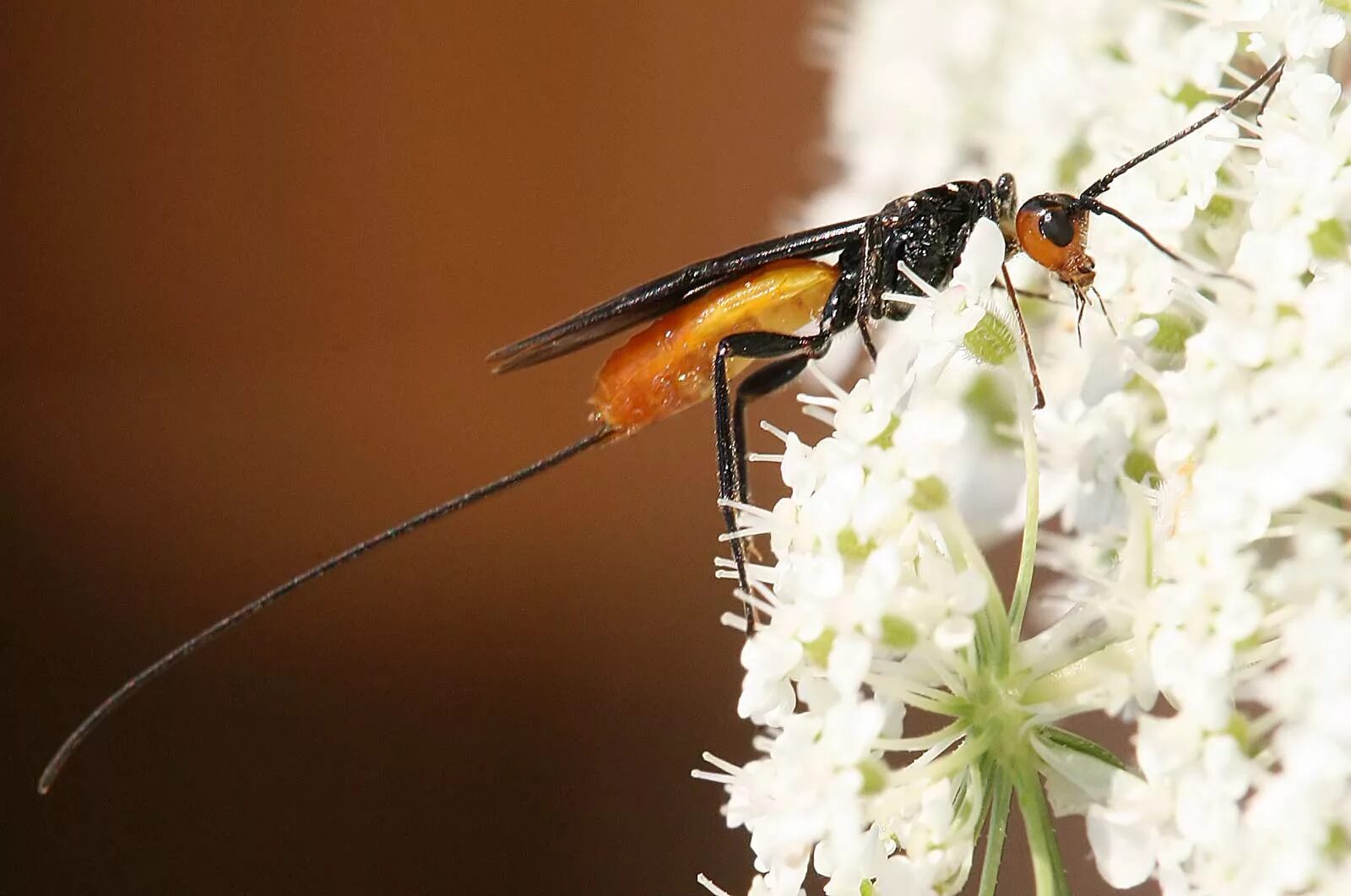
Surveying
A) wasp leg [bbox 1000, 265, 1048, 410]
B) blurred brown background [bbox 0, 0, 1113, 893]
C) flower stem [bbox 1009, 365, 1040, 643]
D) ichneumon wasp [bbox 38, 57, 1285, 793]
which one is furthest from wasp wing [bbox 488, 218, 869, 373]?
blurred brown background [bbox 0, 0, 1113, 893]

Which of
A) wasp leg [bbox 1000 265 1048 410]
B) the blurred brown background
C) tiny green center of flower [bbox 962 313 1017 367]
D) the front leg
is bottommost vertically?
tiny green center of flower [bbox 962 313 1017 367]

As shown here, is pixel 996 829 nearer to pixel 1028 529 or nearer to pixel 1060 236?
pixel 1028 529

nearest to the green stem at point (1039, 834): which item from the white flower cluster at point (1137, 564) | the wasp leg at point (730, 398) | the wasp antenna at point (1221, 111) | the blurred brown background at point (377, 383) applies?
the white flower cluster at point (1137, 564)

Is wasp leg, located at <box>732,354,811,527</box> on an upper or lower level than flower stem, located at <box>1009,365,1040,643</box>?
upper

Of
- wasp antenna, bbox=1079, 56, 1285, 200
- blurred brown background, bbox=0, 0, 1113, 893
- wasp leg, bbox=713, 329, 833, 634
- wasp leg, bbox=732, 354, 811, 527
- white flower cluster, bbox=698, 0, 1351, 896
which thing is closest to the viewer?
white flower cluster, bbox=698, 0, 1351, 896

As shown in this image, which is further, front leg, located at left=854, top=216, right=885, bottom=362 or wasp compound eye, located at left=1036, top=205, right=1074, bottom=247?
front leg, located at left=854, top=216, right=885, bottom=362

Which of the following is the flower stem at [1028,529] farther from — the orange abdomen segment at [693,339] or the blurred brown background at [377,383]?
the blurred brown background at [377,383]

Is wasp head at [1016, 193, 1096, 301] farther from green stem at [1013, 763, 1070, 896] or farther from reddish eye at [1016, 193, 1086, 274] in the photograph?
green stem at [1013, 763, 1070, 896]
